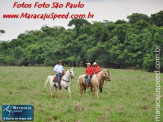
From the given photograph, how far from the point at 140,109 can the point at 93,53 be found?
159ft

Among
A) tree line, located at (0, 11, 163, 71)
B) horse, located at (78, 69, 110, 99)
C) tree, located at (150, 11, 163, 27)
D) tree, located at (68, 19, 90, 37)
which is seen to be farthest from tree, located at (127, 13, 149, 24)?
horse, located at (78, 69, 110, 99)

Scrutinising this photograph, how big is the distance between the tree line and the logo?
35.2 meters

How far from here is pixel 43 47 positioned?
252 ft

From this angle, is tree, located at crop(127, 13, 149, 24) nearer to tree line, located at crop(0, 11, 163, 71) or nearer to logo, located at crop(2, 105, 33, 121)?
tree line, located at crop(0, 11, 163, 71)

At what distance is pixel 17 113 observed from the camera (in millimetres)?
9883

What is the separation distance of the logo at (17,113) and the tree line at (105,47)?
35.2m

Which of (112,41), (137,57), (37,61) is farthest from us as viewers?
(37,61)

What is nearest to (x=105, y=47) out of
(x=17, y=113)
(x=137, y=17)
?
(x=137, y=17)

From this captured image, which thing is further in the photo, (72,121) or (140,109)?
(140,109)

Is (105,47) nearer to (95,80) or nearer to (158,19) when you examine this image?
(158,19)

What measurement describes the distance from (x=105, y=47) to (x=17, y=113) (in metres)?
48.8

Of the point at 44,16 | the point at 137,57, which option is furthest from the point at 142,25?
the point at 44,16

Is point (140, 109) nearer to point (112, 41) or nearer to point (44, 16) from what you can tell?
point (44, 16)

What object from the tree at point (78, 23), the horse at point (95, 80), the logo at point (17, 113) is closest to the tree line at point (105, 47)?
the tree at point (78, 23)
